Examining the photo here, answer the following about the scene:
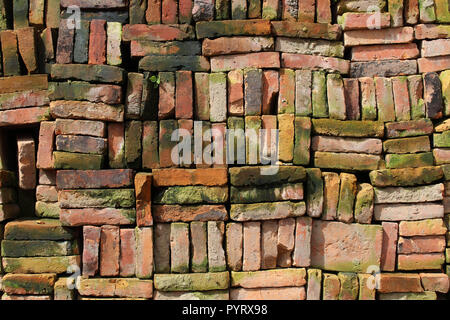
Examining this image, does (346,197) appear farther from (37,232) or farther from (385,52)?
(37,232)

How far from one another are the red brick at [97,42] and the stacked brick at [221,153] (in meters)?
0.02

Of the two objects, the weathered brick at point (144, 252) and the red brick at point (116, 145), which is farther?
the red brick at point (116, 145)

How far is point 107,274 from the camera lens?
4.15 meters

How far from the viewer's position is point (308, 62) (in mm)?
4387

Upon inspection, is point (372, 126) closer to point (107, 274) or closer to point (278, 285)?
point (278, 285)

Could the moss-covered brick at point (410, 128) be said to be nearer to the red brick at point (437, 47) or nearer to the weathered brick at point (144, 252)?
the red brick at point (437, 47)

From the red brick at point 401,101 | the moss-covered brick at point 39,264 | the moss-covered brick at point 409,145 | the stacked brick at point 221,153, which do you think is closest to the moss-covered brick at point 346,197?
the stacked brick at point 221,153

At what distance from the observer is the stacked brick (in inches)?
163

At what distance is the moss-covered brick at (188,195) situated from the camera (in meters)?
4.12

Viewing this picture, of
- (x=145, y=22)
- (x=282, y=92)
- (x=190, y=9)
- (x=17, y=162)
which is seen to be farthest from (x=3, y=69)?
(x=282, y=92)

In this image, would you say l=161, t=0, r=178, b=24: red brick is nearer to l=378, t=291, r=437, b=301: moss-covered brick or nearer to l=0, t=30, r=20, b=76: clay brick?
l=0, t=30, r=20, b=76: clay brick

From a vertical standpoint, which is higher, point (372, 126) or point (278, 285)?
point (372, 126)

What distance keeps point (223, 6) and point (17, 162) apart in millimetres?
3046

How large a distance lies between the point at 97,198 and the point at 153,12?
2167mm
